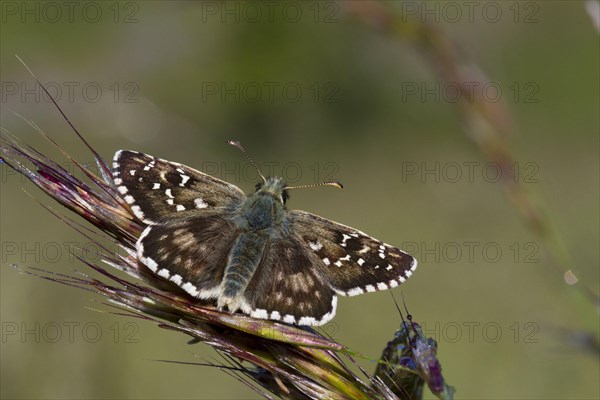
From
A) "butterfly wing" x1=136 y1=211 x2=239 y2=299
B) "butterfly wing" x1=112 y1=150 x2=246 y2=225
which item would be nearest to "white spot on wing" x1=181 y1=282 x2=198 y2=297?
"butterfly wing" x1=136 y1=211 x2=239 y2=299

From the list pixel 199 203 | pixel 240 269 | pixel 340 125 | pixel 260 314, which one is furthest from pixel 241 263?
pixel 340 125

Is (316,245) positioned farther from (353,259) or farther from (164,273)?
(164,273)

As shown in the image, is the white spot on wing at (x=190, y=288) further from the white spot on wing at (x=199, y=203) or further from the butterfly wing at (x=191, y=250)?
the white spot on wing at (x=199, y=203)

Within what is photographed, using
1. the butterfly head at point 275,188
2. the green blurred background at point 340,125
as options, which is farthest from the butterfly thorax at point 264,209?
the green blurred background at point 340,125

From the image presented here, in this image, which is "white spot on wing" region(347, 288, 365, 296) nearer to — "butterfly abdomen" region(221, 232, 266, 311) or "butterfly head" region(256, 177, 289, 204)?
"butterfly abdomen" region(221, 232, 266, 311)

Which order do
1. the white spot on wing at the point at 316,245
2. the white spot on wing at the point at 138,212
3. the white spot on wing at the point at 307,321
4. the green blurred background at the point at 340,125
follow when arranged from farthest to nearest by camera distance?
the green blurred background at the point at 340,125, the white spot on wing at the point at 316,245, the white spot on wing at the point at 138,212, the white spot on wing at the point at 307,321

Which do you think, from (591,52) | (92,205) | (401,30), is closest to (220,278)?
(92,205)
